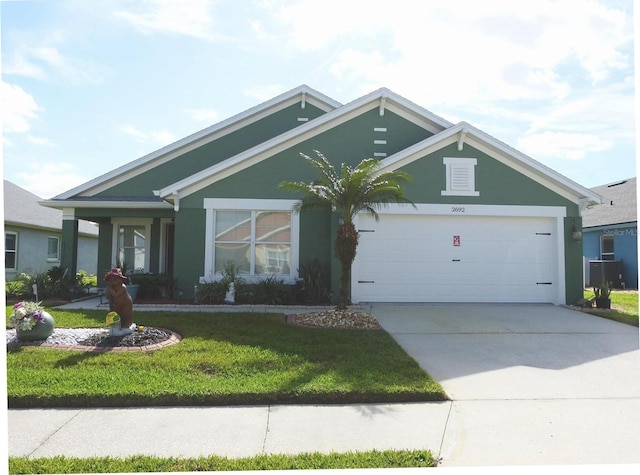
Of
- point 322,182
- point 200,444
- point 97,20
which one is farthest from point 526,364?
point 97,20

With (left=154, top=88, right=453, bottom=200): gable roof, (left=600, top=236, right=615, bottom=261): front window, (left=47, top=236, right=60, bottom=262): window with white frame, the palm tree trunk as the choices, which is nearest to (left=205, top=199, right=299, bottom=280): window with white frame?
(left=154, top=88, right=453, bottom=200): gable roof

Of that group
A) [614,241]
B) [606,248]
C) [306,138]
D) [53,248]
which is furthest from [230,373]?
[53,248]

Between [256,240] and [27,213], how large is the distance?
46.9ft

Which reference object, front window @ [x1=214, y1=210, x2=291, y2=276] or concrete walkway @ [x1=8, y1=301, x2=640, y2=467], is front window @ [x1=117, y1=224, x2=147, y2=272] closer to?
front window @ [x1=214, y1=210, x2=291, y2=276]

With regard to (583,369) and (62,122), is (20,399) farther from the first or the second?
(583,369)

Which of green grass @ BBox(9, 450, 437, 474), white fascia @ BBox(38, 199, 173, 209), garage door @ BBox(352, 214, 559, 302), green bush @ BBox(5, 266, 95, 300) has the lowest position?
green grass @ BBox(9, 450, 437, 474)

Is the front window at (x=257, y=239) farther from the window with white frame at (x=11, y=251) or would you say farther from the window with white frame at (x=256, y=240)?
the window with white frame at (x=11, y=251)

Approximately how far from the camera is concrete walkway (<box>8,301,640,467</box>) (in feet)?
12.4

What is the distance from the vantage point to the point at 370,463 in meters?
3.56

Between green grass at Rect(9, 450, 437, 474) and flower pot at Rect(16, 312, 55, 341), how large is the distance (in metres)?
3.88

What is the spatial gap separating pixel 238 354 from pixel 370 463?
10.5ft

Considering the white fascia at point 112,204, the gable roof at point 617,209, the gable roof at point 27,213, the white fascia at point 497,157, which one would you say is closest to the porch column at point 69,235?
the white fascia at point 112,204

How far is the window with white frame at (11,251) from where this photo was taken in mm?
18375

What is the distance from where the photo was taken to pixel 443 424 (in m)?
4.31
